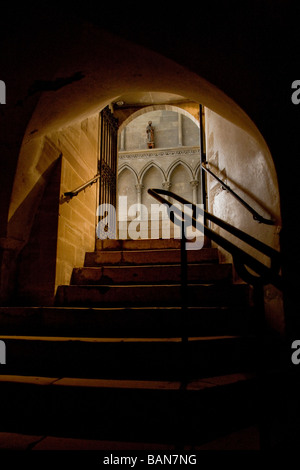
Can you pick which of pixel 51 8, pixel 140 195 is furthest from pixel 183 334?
pixel 140 195

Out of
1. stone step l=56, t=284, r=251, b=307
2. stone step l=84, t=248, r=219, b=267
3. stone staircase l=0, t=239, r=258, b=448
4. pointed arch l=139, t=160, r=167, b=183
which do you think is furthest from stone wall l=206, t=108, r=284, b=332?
pointed arch l=139, t=160, r=167, b=183

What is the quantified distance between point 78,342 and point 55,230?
4.36ft

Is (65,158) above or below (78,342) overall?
above

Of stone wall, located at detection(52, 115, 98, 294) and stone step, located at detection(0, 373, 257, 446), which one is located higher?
stone wall, located at detection(52, 115, 98, 294)

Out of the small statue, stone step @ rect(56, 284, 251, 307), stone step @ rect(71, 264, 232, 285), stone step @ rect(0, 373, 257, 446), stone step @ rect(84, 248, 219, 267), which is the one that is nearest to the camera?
stone step @ rect(0, 373, 257, 446)

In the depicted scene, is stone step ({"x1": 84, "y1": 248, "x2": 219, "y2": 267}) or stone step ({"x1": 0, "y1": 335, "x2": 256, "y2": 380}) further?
stone step ({"x1": 84, "y1": 248, "x2": 219, "y2": 267})

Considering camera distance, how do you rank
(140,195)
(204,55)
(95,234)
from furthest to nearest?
(140,195), (95,234), (204,55)

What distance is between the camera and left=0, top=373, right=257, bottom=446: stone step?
4.91ft

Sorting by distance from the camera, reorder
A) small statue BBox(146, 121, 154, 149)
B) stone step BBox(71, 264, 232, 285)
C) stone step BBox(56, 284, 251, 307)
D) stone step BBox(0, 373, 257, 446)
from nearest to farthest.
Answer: stone step BBox(0, 373, 257, 446)
stone step BBox(56, 284, 251, 307)
stone step BBox(71, 264, 232, 285)
small statue BBox(146, 121, 154, 149)

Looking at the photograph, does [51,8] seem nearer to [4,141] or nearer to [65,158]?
[4,141]

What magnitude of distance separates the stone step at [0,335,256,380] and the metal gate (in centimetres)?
270

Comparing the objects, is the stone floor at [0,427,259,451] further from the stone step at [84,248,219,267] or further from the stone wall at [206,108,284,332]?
the stone step at [84,248,219,267]

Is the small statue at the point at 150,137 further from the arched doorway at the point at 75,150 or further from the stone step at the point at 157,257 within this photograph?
the stone step at the point at 157,257

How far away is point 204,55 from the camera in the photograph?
2.22m
